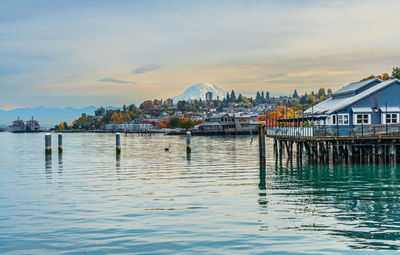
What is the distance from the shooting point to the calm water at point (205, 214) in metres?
17.7

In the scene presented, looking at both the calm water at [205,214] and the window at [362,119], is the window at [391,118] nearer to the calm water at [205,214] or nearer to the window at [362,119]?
the window at [362,119]

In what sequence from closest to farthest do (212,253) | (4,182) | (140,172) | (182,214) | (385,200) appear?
1. (212,253)
2. (182,214)
3. (385,200)
4. (4,182)
5. (140,172)

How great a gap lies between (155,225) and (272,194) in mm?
11150

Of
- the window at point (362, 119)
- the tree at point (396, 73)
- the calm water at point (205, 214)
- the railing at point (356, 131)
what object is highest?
the tree at point (396, 73)

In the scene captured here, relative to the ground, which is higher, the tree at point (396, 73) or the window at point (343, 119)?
the tree at point (396, 73)

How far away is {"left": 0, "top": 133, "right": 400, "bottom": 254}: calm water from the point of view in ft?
58.1

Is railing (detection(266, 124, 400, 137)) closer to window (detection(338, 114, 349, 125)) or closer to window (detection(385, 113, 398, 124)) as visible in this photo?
window (detection(338, 114, 349, 125))

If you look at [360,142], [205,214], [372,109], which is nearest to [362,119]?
[372,109]

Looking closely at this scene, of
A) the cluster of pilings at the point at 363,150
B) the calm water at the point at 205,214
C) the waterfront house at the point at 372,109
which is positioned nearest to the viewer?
the calm water at the point at 205,214

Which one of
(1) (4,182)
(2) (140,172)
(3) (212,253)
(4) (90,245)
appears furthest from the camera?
(2) (140,172)

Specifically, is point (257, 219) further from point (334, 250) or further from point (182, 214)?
point (334, 250)

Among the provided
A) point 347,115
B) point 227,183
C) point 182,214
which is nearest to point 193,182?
point 227,183

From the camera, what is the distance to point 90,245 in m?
17.9

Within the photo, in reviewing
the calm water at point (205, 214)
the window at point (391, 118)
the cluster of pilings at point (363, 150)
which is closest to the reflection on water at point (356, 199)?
the calm water at point (205, 214)
